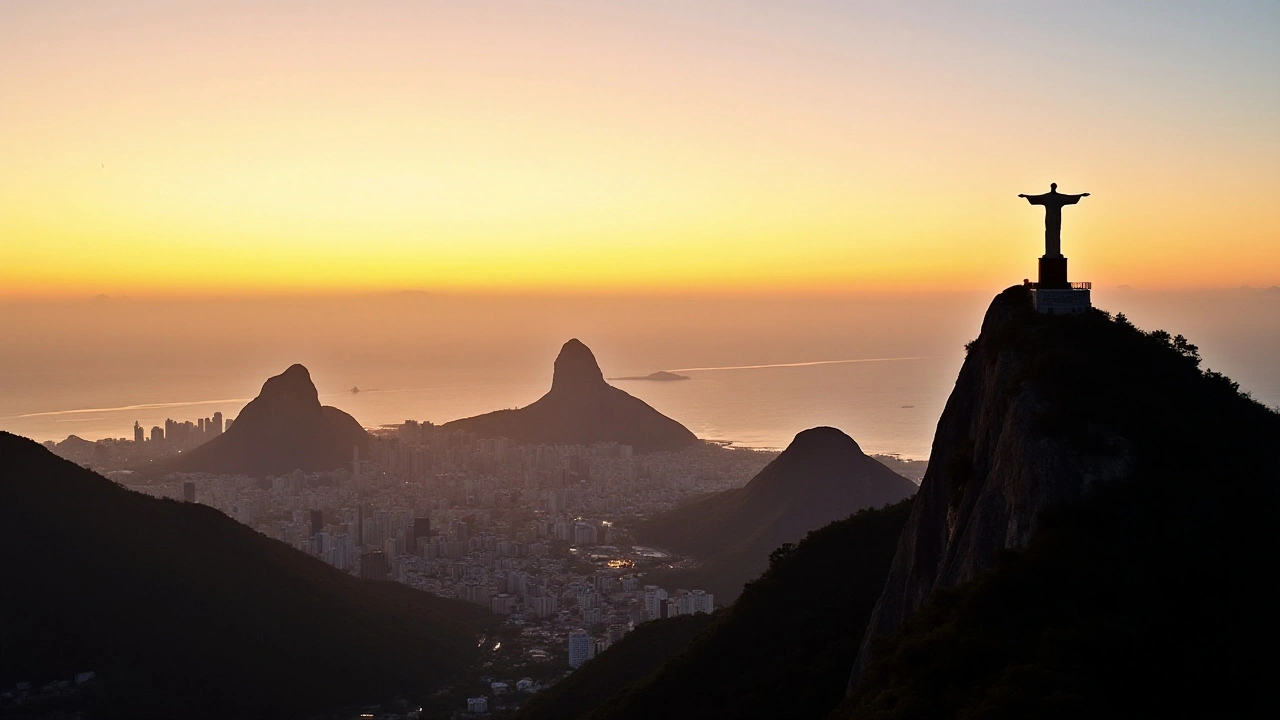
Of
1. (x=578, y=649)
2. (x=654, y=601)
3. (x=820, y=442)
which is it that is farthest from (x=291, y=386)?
(x=578, y=649)

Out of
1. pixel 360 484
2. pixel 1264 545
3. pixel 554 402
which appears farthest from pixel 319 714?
pixel 554 402

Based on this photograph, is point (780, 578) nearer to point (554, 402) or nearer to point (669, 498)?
point (669, 498)

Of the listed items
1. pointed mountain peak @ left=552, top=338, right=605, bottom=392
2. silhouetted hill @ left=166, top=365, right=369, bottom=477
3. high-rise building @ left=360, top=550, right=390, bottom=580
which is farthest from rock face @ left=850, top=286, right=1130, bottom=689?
pointed mountain peak @ left=552, top=338, right=605, bottom=392

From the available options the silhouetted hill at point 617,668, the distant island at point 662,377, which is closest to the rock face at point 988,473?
the silhouetted hill at point 617,668

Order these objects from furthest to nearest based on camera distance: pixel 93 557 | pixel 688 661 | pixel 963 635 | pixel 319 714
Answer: pixel 93 557
pixel 319 714
pixel 688 661
pixel 963 635

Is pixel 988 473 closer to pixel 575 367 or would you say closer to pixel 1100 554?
pixel 1100 554

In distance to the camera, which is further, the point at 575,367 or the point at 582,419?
the point at 575,367
